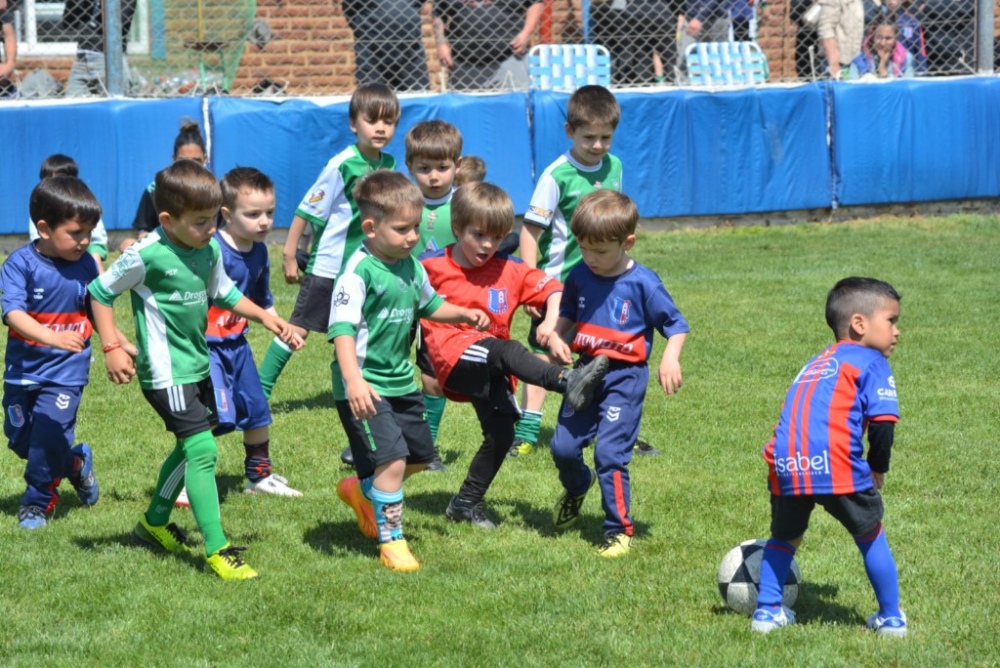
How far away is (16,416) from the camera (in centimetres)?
628

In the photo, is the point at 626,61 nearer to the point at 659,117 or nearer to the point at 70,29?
the point at 659,117

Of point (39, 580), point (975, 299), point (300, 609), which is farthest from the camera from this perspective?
point (975, 299)

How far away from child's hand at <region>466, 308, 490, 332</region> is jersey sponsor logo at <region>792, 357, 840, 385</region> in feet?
4.89

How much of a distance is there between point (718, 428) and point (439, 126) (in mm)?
2381

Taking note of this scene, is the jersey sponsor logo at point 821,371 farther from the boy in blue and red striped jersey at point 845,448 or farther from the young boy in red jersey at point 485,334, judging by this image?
the young boy in red jersey at point 485,334

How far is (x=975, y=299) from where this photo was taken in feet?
36.4

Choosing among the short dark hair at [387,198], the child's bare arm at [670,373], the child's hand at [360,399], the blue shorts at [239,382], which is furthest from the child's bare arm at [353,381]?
the blue shorts at [239,382]

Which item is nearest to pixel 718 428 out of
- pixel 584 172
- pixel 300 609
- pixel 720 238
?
pixel 584 172

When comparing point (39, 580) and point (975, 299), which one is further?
point (975, 299)

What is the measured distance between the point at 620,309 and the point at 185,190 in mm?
1903

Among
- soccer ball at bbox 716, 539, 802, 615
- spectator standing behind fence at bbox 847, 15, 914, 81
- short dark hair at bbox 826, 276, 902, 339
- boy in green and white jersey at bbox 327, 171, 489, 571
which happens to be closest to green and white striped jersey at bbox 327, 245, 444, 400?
boy in green and white jersey at bbox 327, 171, 489, 571

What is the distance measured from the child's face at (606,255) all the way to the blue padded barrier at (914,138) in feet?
31.2

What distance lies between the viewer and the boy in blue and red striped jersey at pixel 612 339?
5.71 m

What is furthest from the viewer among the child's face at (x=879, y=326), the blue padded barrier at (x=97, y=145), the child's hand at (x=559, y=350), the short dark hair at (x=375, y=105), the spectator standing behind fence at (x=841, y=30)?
the spectator standing behind fence at (x=841, y=30)
